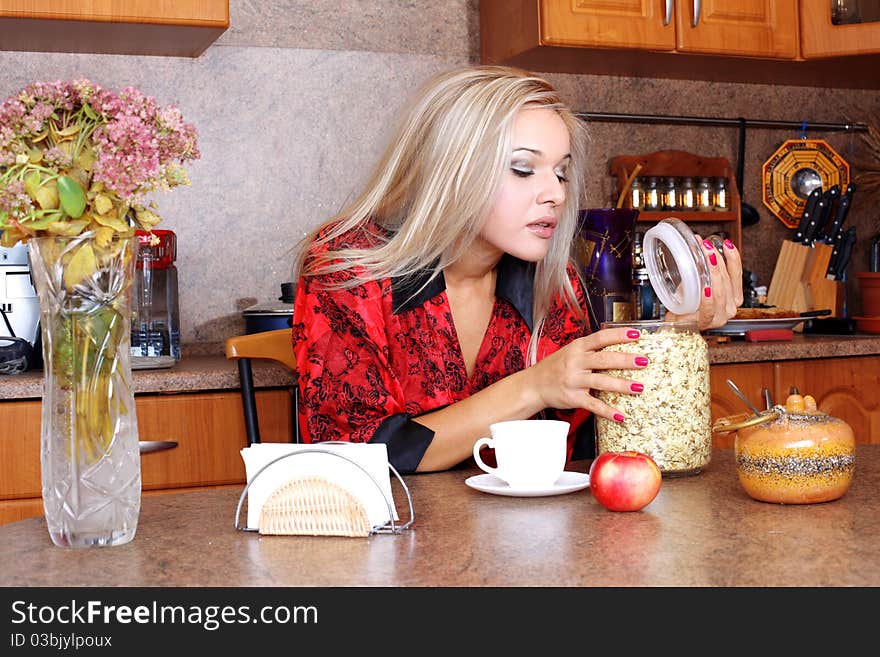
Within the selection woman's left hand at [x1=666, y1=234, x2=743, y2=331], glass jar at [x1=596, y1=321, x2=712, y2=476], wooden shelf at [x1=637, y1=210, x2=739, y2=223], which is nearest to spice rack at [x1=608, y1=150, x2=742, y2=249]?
wooden shelf at [x1=637, y1=210, x2=739, y2=223]

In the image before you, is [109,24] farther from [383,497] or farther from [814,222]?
[814,222]

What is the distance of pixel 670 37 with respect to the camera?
273 centimetres

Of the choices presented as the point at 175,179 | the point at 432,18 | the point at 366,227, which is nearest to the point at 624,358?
the point at 175,179

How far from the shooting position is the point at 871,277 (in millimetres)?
2939

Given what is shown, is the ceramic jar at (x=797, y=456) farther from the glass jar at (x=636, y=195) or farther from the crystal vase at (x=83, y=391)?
the glass jar at (x=636, y=195)

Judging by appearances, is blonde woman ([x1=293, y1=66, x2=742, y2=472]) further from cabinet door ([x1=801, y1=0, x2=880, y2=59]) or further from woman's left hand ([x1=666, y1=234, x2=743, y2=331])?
cabinet door ([x1=801, y1=0, x2=880, y2=59])

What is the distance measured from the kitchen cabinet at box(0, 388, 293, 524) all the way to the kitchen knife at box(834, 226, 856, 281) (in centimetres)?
169

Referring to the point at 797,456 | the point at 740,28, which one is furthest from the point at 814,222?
the point at 797,456

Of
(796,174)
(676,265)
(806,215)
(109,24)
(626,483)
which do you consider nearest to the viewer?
(626,483)

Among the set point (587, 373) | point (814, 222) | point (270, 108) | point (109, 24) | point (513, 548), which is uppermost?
point (109, 24)

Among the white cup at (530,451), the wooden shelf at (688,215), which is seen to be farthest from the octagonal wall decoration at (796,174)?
the white cup at (530,451)

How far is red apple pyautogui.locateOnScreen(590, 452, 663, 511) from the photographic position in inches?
39.4

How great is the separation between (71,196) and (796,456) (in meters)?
0.69

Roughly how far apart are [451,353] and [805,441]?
31.7 inches
